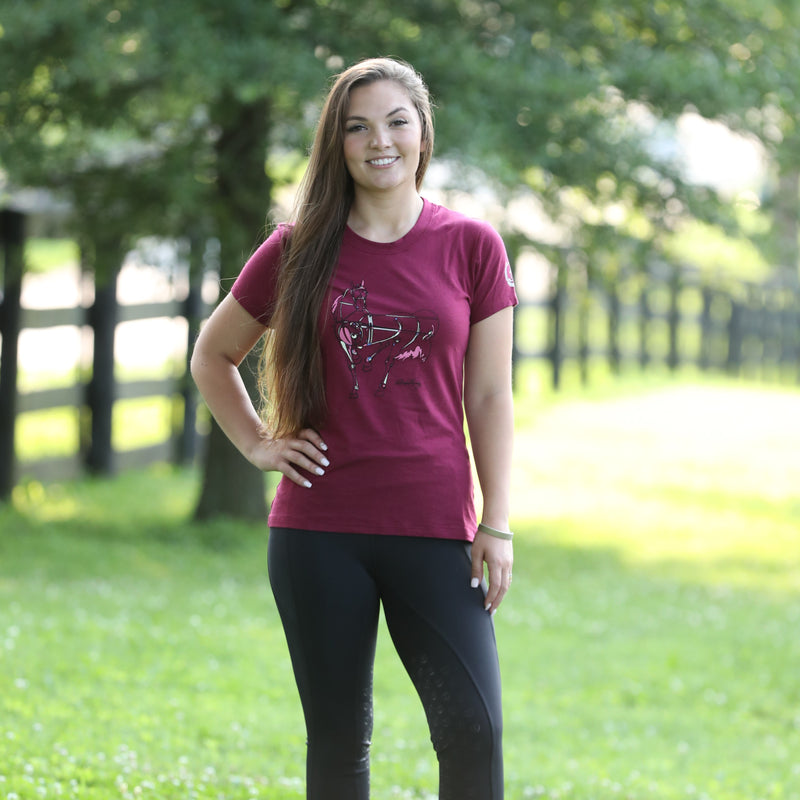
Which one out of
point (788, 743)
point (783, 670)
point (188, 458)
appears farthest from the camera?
point (188, 458)

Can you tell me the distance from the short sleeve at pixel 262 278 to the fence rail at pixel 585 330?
5554 mm

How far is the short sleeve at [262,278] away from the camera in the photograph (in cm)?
272

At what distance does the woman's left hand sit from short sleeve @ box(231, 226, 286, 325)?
68 centimetres

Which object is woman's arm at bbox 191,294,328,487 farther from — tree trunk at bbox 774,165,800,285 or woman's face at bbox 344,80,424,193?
tree trunk at bbox 774,165,800,285

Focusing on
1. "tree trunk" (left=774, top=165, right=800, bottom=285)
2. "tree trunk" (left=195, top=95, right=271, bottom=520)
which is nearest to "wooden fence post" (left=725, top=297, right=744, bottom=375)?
"tree trunk" (left=774, top=165, right=800, bottom=285)

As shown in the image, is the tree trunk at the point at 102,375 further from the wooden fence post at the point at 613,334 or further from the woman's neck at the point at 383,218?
the wooden fence post at the point at 613,334

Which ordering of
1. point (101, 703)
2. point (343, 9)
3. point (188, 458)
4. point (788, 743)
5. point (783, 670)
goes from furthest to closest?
1. point (188, 458)
2. point (343, 9)
3. point (783, 670)
4. point (788, 743)
5. point (101, 703)

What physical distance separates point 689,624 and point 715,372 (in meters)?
15.0

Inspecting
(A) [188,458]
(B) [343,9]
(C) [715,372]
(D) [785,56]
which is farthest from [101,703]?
(C) [715,372]

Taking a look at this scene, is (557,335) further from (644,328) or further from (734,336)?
(734,336)

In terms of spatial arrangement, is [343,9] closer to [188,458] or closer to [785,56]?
[785,56]

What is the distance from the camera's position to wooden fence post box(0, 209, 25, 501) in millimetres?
9516

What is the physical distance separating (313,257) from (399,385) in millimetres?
318

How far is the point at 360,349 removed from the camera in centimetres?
257
